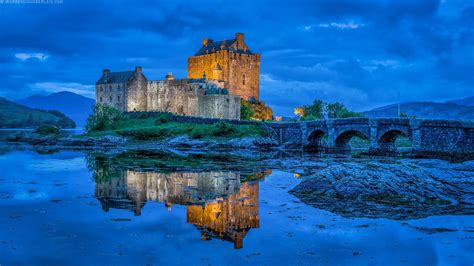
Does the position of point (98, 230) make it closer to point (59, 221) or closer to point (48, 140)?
point (59, 221)

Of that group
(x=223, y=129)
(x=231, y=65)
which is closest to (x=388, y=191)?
(x=223, y=129)

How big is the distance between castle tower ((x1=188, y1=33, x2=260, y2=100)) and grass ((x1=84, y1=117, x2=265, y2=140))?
1465cm

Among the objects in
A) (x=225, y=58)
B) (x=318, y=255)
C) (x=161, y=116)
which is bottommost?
(x=318, y=255)

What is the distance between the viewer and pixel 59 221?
39.9 feet

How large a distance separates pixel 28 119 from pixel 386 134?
12422 centimetres

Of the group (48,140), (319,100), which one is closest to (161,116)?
(48,140)

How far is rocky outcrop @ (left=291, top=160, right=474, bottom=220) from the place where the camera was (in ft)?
45.1

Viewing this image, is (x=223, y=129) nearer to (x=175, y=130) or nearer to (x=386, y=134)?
(x=175, y=130)

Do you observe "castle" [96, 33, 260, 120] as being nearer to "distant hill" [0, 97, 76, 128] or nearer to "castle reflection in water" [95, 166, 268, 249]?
"castle reflection in water" [95, 166, 268, 249]

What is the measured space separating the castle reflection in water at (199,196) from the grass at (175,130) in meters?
25.6

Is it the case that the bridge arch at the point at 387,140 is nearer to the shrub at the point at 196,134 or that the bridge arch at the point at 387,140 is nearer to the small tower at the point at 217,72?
the shrub at the point at 196,134

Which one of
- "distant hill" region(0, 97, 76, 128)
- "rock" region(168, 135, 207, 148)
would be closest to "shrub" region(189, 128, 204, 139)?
"rock" region(168, 135, 207, 148)

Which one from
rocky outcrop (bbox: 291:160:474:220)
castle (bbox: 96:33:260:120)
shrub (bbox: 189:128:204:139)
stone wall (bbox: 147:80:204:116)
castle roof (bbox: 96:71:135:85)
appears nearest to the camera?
rocky outcrop (bbox: 291:160:474:220)

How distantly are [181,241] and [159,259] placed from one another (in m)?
1.33
